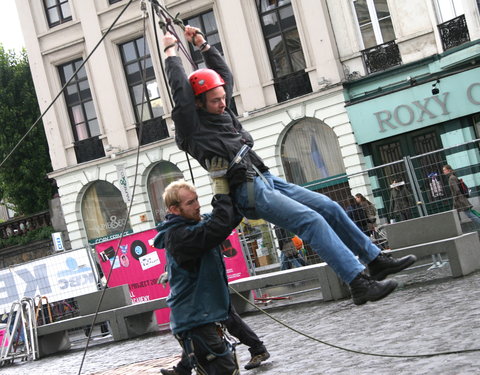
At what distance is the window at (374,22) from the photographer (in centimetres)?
2817

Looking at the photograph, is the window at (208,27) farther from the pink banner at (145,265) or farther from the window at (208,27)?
the pink banner at (145,265)

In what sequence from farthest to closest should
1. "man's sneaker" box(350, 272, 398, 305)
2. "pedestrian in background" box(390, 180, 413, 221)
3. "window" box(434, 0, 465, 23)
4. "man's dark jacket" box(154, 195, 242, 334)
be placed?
1. "window" box(434, 0, 465, 23)
2. "pedestrian in background" box(390, 180, 413, 221)
3. "man's dark jacket" box(154, 195, 242, 334)
4. "man's sneaker" box(350, 272, 398, 305)

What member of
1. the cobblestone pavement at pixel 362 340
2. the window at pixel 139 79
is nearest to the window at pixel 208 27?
the window at pixel 139 79

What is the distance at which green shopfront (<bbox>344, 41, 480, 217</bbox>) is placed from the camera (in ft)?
86.1

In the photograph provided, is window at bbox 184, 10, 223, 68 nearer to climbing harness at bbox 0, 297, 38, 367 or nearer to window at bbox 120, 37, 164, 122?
window at bbox 120, 37, 164, 122

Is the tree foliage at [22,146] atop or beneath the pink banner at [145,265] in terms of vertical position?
atop

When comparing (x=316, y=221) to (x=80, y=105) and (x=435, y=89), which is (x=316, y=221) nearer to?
(x=435, y=89)

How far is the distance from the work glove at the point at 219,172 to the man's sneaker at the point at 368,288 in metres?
1.18

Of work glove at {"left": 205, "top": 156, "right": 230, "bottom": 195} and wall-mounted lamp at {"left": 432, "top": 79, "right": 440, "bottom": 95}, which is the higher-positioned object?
wall-mounted lamp at {"left": 432, "top": 79, "right": 440, "bottom": 95}

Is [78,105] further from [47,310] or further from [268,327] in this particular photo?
[268,327]

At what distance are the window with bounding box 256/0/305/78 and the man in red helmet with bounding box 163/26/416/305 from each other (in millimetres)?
23512

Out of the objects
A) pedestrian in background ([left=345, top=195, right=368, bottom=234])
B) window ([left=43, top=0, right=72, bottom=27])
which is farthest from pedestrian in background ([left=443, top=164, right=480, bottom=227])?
window ([left=43, top=0, right=72, bottom=27])

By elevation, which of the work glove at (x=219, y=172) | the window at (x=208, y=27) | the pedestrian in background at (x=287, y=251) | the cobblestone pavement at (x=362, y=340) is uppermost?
Answer: the window at (x=208, y=27)

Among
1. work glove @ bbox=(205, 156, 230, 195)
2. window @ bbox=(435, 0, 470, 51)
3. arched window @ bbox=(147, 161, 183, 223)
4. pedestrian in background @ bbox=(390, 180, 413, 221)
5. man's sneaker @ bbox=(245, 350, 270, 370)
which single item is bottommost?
man's sneaker @ bbox=(245, 350, 270, 370)
